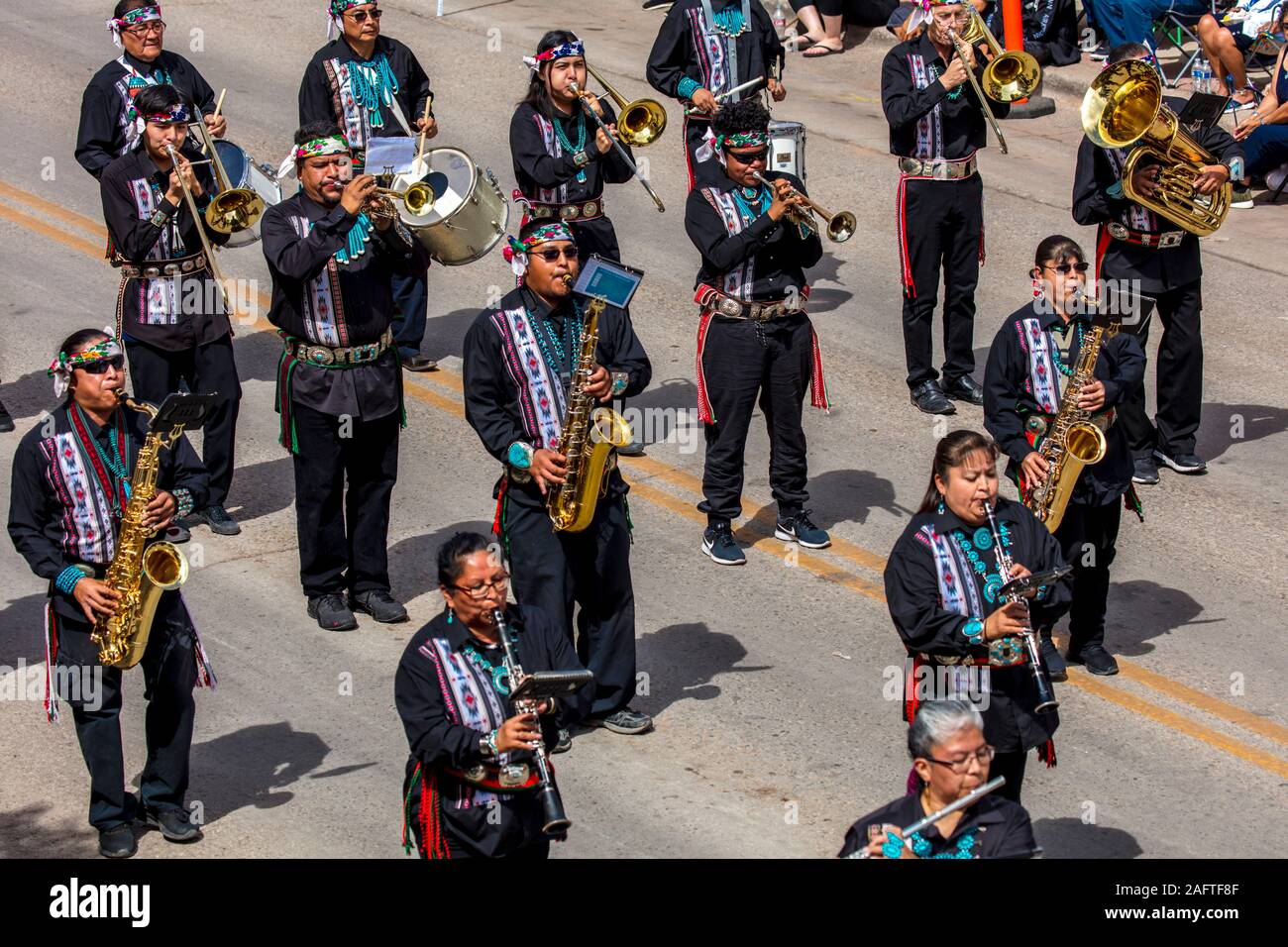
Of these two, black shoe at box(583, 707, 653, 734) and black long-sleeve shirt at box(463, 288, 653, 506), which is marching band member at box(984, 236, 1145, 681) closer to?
black long-sleeve shirt at box(463, 288, 653, 506)

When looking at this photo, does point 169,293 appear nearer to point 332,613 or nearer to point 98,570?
point 332,613

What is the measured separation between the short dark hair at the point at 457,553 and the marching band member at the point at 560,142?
578 centimetres

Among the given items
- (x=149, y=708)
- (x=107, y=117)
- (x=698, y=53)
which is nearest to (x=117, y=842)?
(x=149, y=708)

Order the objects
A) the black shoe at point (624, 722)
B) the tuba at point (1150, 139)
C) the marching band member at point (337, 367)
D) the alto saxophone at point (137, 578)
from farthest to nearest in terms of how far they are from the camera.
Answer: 1. the tuba at point (1150, 139)
2. the marching band member at point (337, 367)
3. the black shoe at point (624, 722)
4. the alto saxophone at point (137, 578)

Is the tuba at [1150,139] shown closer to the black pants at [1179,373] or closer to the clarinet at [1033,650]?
the black pants at [1179,373]

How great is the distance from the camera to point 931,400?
13727mm

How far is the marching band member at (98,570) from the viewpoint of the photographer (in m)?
8.97

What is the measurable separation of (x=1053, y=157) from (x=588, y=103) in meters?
6.62

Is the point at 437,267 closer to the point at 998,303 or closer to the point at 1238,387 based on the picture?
the point at 998,303

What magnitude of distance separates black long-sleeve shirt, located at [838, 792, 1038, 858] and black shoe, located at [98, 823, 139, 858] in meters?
3.52

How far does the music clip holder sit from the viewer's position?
9648mm

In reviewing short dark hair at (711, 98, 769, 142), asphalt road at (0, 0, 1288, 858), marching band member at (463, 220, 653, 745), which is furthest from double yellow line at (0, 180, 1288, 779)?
short dark hair at (711, 98, 769, 142)

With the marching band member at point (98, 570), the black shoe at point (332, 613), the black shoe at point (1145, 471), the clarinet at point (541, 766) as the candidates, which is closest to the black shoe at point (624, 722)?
the black shoe at point (332, 613)

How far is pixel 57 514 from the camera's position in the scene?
908 centimetres
